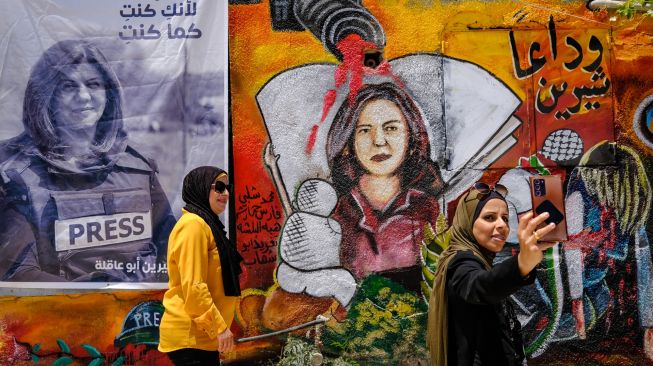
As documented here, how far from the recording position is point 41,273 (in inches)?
256

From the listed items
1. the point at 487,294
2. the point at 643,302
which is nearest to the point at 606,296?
the point at 643,302

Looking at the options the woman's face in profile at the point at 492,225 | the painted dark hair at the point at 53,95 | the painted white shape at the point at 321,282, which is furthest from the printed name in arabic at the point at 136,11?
the woman's face in profile at the point at 492,225

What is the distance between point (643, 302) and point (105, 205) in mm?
4312

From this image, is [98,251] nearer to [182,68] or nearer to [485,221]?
[182,68]

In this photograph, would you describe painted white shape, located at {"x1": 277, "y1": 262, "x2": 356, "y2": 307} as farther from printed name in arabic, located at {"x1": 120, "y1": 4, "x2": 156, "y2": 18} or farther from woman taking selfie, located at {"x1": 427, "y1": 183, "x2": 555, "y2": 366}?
woman taking selfie, located at {"x1": 427, "y1": 183, "x2": 555, "y2": 366}

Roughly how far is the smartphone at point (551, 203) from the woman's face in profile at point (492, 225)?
14.7 inches

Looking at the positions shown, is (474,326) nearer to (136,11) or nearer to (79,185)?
(79,185)

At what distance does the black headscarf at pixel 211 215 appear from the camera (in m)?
4.54

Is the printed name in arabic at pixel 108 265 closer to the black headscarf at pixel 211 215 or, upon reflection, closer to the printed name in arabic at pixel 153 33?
the printed name in arabic at pixel 153 33

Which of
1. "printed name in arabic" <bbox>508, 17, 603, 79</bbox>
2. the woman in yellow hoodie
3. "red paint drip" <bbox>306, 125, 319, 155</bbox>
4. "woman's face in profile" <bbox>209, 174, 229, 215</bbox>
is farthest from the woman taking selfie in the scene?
"printed name in arabic" <bbox>508, 17, 603, 79</bbox>

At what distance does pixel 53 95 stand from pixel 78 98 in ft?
0.66

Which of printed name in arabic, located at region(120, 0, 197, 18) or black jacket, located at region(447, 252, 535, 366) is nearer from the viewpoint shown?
black jacket, located at region(447, 252, 535, 366)

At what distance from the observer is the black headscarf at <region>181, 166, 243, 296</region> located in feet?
14.9

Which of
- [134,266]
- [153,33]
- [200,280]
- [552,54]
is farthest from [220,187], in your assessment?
[552,54]
